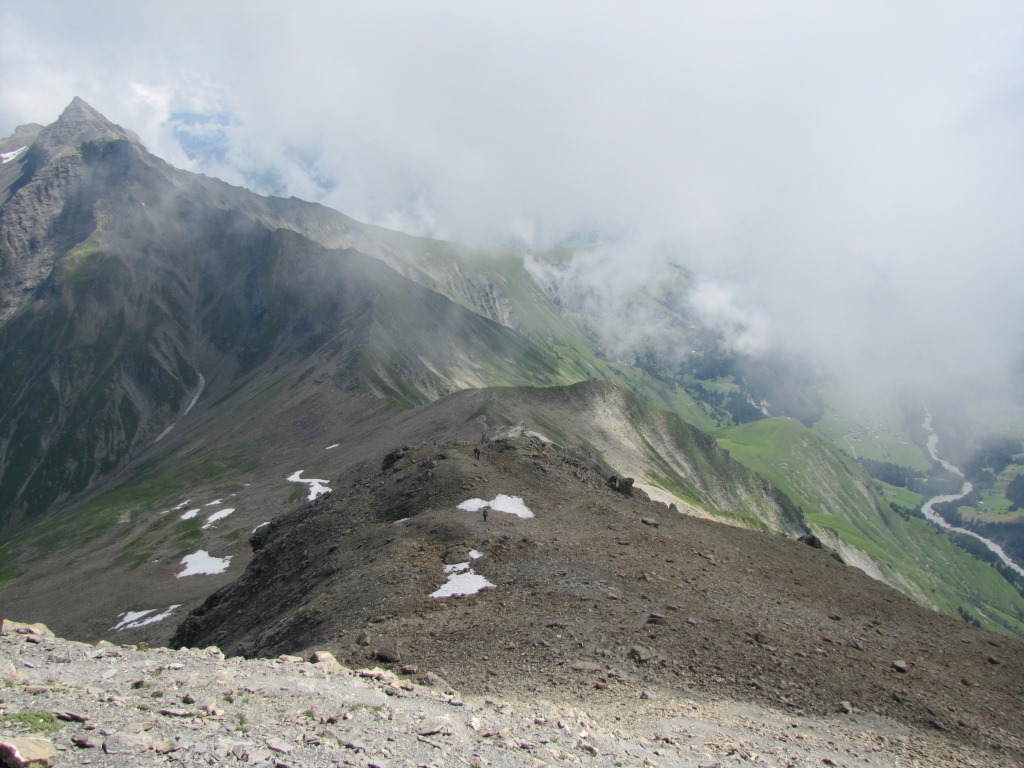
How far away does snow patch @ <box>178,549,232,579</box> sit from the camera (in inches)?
3844

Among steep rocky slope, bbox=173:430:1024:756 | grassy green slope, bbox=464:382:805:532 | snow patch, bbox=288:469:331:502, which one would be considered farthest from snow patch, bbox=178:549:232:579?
grassy green slope, bbox=464:382:805:532

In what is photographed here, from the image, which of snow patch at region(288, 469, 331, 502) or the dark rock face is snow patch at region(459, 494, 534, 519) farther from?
snow patch at region(288, 469, 331, 502)

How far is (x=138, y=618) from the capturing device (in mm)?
81562

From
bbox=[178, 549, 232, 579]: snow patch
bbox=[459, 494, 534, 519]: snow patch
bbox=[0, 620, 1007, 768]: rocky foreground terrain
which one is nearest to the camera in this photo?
bbox=[0, 620, 1007, 768]: rocky foreground terrain

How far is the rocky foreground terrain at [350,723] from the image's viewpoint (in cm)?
1641

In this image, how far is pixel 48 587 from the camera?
372 feet

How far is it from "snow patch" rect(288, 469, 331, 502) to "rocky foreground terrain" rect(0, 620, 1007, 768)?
92164 millimetres

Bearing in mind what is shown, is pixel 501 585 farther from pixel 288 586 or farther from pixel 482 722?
pixel 288 586

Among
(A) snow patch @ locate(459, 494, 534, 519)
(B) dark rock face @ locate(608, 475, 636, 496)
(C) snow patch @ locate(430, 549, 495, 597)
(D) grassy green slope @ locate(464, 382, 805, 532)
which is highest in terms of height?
(A) snow patch @ locate(459, 494, 534, 519)

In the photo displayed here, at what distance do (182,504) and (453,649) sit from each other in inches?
5177

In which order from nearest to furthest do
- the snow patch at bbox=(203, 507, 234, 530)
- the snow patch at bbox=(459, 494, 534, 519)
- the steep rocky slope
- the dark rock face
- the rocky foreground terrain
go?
the rocky foreground terrain
the steep rocky slope
the snow patch at bbox=(459, 494, 534, 519)
the dark rock face
the snow patch at bbox=(203, 507, 234, 530)

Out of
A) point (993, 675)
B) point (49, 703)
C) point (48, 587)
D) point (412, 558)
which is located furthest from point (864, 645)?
point (48, 587)

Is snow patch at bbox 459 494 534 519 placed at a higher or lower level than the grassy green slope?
higher

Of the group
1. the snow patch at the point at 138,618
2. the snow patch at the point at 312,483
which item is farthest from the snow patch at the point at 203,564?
the snow patch at the point at 312,483
